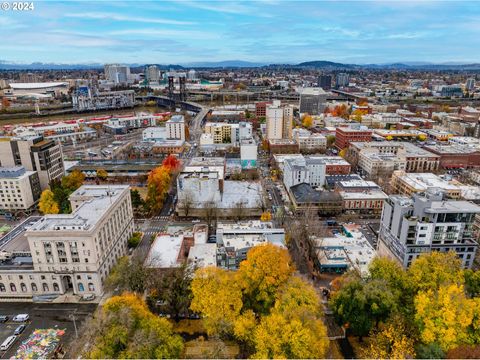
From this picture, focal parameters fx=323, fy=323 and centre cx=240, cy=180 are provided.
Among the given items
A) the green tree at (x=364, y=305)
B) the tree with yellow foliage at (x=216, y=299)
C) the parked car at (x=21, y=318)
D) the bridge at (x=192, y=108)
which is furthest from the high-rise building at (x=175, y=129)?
the green tree at (x=364, y=305)

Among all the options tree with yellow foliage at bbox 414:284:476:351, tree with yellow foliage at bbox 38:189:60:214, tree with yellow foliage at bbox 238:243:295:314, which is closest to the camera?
tree with yellow foliage at bbox 414:284:476:351

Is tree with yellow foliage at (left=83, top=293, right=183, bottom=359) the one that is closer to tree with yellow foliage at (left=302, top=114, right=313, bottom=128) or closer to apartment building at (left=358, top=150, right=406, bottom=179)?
apartment building at (left=358, top=150, right=406, bottom=179)

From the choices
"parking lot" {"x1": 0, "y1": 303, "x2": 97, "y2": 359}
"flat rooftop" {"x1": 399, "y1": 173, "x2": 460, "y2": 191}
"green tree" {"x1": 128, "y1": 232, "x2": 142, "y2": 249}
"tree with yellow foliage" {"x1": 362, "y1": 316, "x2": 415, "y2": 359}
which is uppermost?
"flat rooftop" {"x1": 399, "y1": 173, "x2": 460, "y2": 191}

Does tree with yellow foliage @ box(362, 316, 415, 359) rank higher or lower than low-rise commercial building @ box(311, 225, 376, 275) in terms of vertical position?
higher

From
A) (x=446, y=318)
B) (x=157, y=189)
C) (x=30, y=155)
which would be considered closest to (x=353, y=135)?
(x=157, y=189)

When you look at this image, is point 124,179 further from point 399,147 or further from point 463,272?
point 399,147

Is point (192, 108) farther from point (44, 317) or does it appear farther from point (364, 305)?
point (364, 305)

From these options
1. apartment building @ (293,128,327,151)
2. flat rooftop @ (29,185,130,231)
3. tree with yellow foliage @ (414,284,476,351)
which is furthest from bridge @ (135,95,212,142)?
tree with yellow foliage @ (414,284,476,351)
